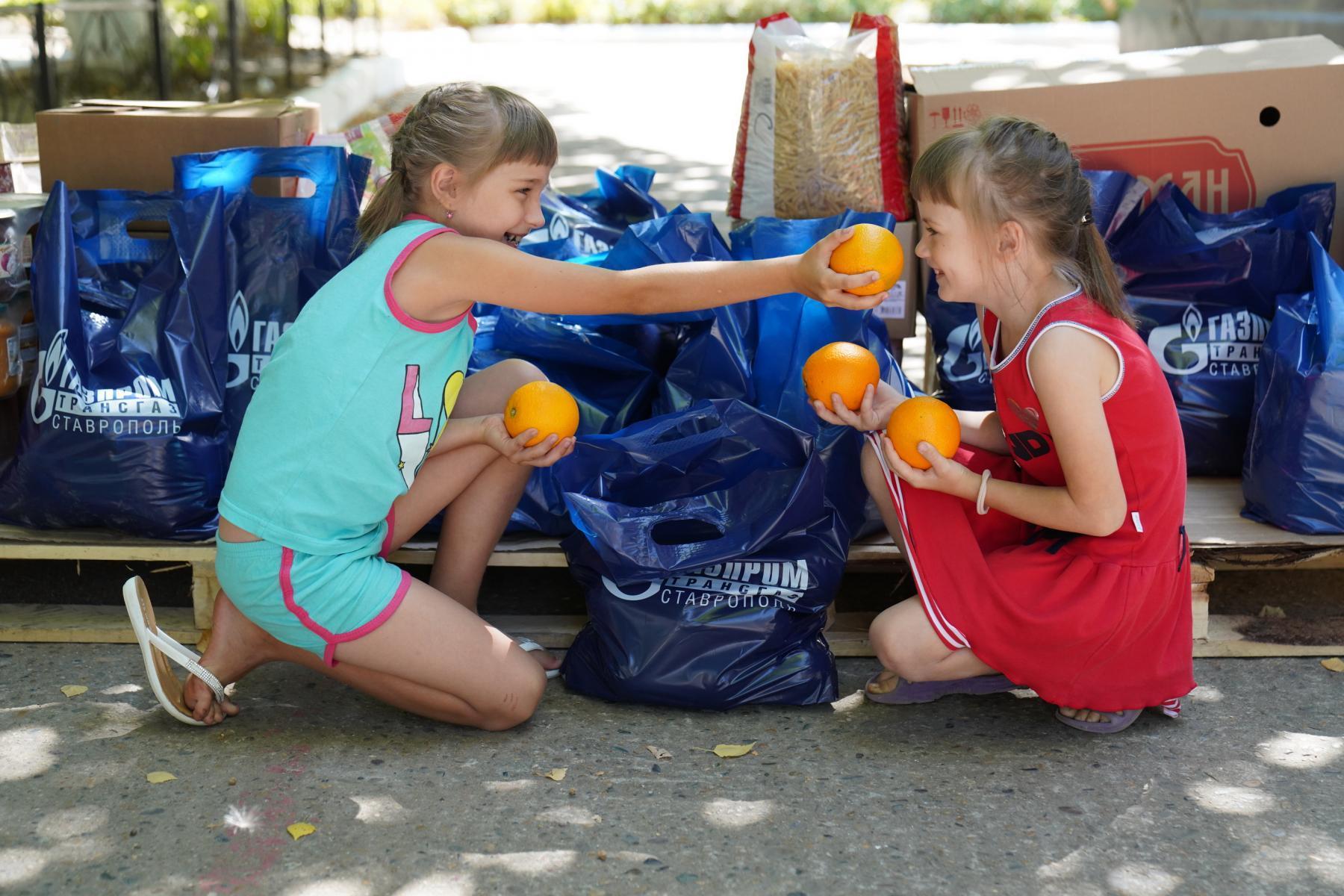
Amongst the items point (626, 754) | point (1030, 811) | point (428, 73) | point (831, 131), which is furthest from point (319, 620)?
point (428, 73)

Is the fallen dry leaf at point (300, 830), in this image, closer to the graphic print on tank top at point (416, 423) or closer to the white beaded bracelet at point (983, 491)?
the graphic print on tank top at point (416, 423)

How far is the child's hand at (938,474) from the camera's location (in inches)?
100

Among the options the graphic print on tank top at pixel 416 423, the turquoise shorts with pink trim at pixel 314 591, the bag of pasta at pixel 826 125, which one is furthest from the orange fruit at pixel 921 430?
the bag of pasta at pixel 826 125

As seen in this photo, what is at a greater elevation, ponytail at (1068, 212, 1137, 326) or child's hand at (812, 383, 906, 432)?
ponytail at (1068, 212, 1137, 326)

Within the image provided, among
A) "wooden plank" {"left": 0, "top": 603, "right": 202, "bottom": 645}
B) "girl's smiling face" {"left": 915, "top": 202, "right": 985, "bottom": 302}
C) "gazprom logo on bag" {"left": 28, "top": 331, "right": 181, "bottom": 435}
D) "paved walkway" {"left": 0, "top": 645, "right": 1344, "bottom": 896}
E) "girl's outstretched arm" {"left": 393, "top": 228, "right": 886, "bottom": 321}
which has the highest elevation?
"girl's smiling face" {"left": 915, "top": 202, "right": 985, "bottom": 302}

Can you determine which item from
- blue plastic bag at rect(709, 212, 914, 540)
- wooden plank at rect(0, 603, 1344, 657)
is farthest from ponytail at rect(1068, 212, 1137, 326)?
wooden plank at rect(0, 603, 1344, 657)

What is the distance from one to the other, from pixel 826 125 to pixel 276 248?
1499 mm

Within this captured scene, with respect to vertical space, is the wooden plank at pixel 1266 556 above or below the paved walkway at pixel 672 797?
above

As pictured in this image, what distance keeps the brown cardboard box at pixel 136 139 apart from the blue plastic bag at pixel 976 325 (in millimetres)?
1878

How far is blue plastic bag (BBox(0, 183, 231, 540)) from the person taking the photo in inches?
120

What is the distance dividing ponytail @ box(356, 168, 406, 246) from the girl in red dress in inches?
37.1

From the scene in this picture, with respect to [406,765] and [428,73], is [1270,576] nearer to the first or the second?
[406,765]

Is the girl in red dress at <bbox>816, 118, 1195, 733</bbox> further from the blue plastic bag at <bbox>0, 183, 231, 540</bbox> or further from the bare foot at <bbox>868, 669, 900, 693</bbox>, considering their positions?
the blue plastic bag at <bbox>0, 183, 231, 540</bbox>

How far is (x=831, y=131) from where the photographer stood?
3.64 metres
